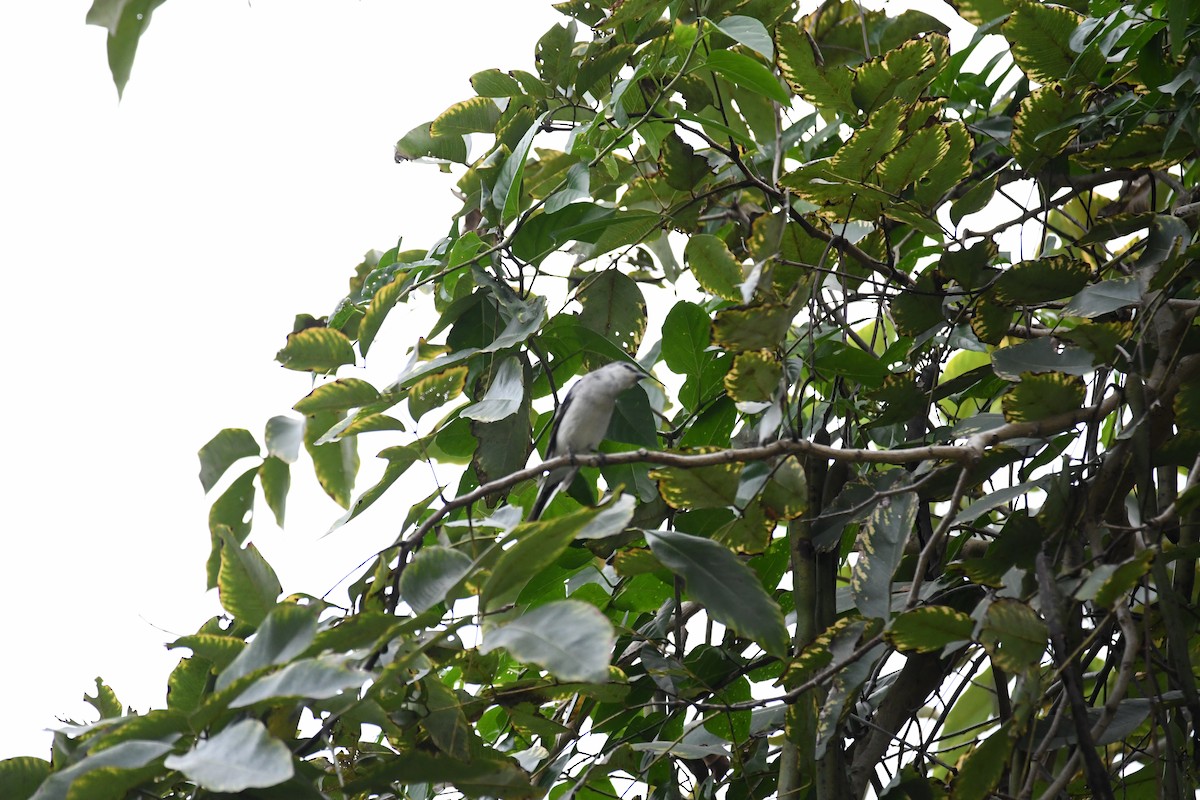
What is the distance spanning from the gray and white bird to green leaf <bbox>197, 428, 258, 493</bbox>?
47 cm

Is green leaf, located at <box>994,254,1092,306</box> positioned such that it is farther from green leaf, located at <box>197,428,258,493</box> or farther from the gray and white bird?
green leaf, located at <box>197,428,258,493</box>

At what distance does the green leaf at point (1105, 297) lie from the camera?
1579 millimetres

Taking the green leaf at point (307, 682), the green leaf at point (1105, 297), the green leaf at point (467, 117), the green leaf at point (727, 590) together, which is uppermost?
the green leaf at point (467, 117)

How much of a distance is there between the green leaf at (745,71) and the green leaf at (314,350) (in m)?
0.77

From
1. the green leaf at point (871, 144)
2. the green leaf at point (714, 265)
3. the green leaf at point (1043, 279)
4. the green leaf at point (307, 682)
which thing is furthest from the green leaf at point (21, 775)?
the green leaf at point (1043, 279)

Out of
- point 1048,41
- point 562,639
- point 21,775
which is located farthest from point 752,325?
point 21,775

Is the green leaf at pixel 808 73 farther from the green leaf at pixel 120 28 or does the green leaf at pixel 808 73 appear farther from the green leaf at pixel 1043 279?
the green leaf at pixel 120 28

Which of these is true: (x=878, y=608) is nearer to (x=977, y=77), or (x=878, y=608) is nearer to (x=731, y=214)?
(x=731, y=214)

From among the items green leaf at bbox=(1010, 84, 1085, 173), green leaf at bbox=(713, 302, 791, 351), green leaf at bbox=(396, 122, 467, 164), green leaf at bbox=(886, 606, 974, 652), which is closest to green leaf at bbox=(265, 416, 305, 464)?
green leaf at bbox=(713, 302, 791, 351)

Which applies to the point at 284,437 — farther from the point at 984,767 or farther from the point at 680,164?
the point at 984,767

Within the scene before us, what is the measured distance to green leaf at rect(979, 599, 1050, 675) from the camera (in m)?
1.23

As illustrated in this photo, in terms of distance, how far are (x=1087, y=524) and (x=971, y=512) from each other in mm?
189

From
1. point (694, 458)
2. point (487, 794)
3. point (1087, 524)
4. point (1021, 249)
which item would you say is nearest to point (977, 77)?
point (1021, 249)

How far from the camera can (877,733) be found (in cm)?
169
